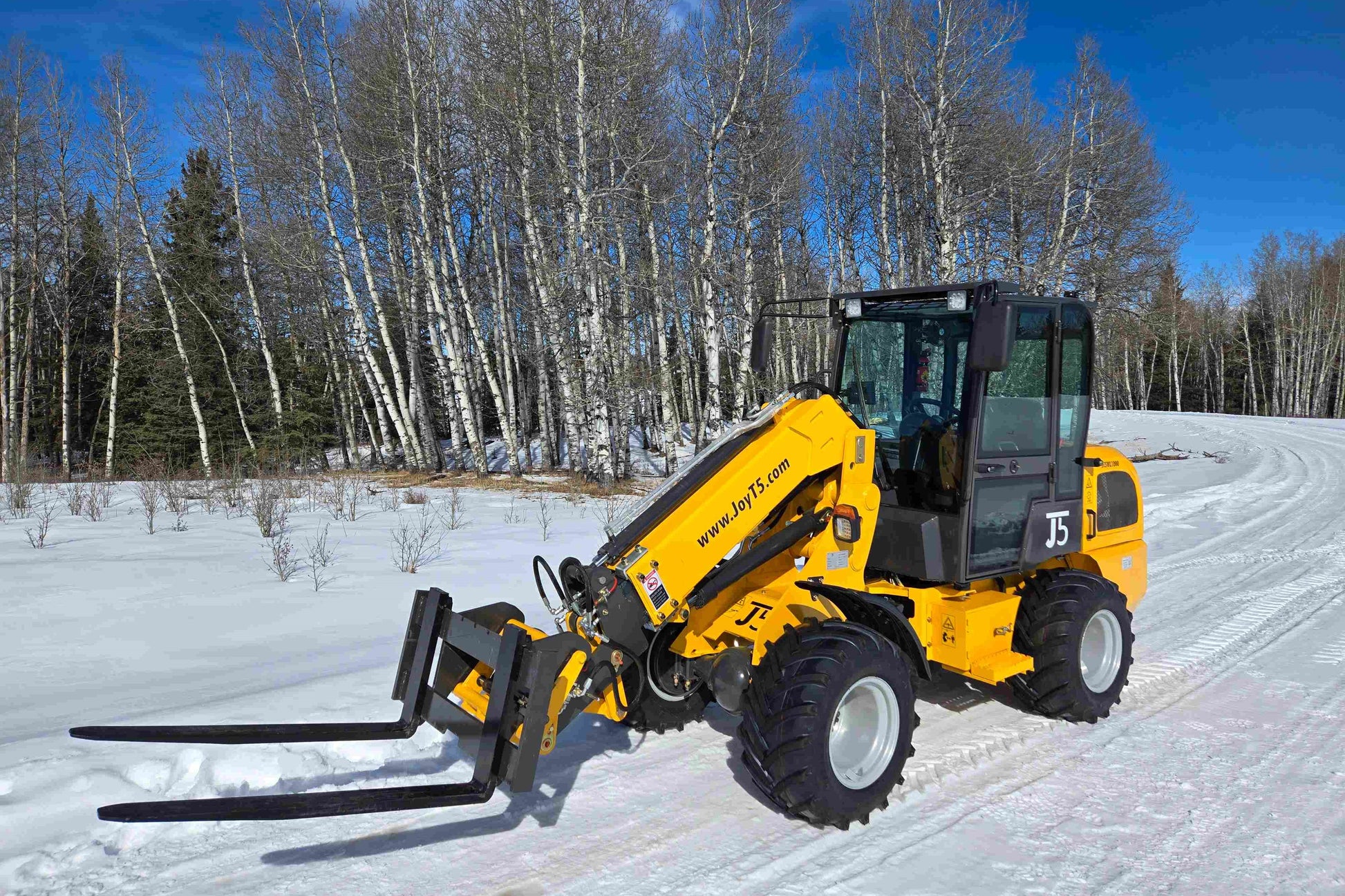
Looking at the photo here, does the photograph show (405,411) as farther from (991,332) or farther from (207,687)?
(991,332)

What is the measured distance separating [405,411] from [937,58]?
1543 centimetres

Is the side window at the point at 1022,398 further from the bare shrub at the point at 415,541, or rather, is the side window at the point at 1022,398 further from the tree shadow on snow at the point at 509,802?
the bare shrub at the point at 415,541

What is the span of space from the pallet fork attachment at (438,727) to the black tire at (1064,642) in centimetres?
281

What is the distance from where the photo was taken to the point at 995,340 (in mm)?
3811

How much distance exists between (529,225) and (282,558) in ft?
36.2

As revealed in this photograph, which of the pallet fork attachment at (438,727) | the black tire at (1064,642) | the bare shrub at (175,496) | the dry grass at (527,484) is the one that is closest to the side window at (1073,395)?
the black tire at (1064,642)

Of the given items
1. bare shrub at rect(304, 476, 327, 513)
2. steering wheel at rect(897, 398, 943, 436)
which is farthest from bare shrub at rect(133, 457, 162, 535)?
steering wheel at rect(897, 398, 943, 436)

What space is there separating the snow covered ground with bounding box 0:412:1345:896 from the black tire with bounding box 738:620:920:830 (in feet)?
0.51

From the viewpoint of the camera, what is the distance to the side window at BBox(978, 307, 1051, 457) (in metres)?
4.50

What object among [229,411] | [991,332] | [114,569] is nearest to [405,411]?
[229,411]

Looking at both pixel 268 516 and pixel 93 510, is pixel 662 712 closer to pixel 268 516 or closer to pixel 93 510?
pixel 268 516

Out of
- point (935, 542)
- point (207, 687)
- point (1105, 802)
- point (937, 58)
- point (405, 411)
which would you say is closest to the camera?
point (1105, 802)

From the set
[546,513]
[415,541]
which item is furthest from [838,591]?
[546,513]

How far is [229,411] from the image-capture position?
2756cm
